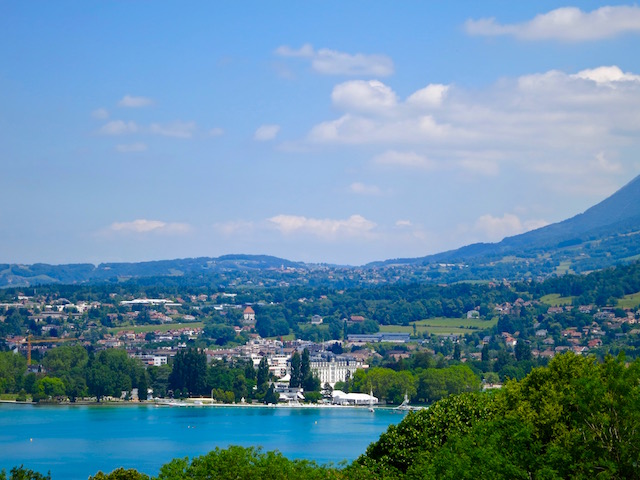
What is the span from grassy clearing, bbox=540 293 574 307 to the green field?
577 centimetres

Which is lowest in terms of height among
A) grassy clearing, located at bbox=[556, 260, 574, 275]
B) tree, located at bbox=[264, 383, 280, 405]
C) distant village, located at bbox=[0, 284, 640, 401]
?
tree, located at bbox=[264, 383, 280, 405]

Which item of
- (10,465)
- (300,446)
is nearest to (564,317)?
(300,446)

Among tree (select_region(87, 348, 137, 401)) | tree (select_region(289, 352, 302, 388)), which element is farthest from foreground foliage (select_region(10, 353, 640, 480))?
tree (select_region(289, 352, 302, 388))

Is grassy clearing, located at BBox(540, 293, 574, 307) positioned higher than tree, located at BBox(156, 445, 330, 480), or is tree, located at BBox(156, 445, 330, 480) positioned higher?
grassy clearing, located at BBox(540, 293, 574, 307)

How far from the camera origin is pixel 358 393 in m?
80.4

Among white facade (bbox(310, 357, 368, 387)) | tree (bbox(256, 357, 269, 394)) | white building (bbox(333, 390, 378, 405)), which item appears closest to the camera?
white building (bbox(333, 390, 378, 405))

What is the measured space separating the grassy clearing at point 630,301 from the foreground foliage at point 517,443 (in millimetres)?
86655

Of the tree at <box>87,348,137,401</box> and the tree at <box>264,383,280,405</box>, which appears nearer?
the tree at <box>87,348,137,401</box>

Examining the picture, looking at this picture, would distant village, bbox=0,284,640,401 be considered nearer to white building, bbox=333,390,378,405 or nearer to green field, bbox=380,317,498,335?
green field, bbox=380,317,498,335

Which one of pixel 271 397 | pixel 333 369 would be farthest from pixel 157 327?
pixel 271 397

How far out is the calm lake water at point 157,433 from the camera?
148 feet

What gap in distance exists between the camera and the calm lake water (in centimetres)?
4506

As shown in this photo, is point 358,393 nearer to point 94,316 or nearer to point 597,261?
point 94,316

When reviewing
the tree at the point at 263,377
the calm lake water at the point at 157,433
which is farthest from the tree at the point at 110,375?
the tree at the point at 263,377
